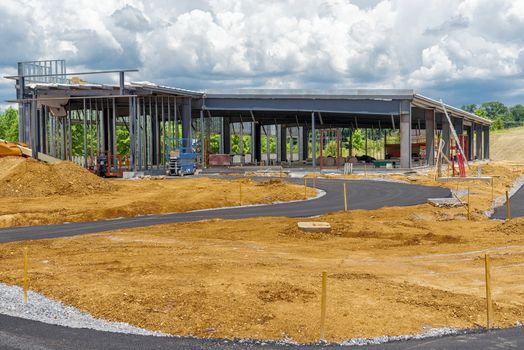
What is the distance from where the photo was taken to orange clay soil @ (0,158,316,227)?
26.1 metres

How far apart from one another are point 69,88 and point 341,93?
24547 millimetres

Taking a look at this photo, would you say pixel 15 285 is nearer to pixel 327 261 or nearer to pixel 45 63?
pixel 327 261

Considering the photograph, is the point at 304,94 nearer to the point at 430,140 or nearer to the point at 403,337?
the point at 430,140

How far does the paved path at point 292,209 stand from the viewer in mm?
21906

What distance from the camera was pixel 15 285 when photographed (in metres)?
13.1

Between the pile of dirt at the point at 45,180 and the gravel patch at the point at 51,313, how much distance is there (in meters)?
22.3

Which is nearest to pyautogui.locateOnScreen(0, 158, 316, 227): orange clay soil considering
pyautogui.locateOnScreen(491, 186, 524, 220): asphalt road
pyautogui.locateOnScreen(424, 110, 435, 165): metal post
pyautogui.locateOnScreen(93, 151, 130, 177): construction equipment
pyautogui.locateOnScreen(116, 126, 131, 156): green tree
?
pyautogui.locateOnScreen(491, 186, 524, 220): asphalt road

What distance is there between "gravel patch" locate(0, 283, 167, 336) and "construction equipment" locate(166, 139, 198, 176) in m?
37.7

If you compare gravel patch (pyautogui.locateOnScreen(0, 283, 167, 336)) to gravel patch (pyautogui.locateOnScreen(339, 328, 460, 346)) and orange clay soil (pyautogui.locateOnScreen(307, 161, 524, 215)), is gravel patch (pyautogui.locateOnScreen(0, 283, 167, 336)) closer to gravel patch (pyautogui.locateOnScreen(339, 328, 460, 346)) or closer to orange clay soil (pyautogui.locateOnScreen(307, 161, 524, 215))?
gravel patch (pyautogui.locateOnScreen(339, 328, 460, 346))

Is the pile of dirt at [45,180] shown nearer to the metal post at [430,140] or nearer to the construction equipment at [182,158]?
the construction equipment at [182,158]

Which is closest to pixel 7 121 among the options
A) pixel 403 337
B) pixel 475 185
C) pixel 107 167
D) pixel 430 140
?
pixel 107 167

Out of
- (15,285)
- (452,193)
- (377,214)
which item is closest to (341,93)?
(452,193)

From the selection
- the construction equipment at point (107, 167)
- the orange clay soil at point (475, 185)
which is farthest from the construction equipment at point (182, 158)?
the orange clay soil at point (475, 185)

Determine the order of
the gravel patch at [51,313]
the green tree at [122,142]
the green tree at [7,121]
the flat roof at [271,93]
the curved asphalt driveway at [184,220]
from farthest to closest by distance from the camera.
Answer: the green tree at [7,121] < the green tree at [122,142] < the flat roof at [271,93] < the gravel patch at [51,313] < the curved asphalt driveway at [184,220]
